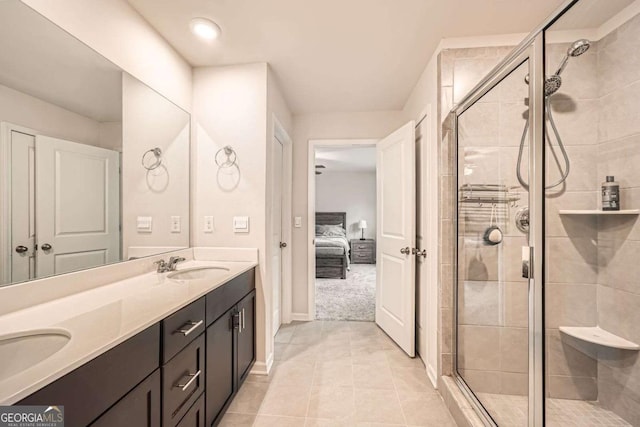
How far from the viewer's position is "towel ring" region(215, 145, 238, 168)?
6.66 ft

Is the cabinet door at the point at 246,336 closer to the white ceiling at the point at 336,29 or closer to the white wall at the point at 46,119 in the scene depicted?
the white wall at the point at 46,119

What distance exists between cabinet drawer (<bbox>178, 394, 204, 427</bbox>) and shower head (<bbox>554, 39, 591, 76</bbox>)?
235 centimetres

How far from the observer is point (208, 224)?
205cm

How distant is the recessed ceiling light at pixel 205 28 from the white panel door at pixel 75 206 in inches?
36.9

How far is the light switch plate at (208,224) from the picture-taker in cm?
205

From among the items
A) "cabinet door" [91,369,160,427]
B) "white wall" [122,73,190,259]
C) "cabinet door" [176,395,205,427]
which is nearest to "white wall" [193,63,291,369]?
"white wall" [122,73,190,259]

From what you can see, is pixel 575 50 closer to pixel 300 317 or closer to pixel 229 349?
pixel 229 349

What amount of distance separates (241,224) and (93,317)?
1.14 m

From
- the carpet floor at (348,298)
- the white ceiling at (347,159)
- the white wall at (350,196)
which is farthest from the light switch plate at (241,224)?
the white wall at (350,196)

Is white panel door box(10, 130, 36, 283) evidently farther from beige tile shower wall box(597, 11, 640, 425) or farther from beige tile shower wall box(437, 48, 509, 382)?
beige tile shower wall box(597, 11, 640, 425)

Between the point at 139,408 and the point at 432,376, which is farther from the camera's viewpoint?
the point at 432,376

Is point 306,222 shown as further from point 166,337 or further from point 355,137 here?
point 166,337

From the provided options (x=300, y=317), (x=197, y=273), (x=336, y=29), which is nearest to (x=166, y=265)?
(x=197, y=273)

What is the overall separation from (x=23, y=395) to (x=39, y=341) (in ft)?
1.27
